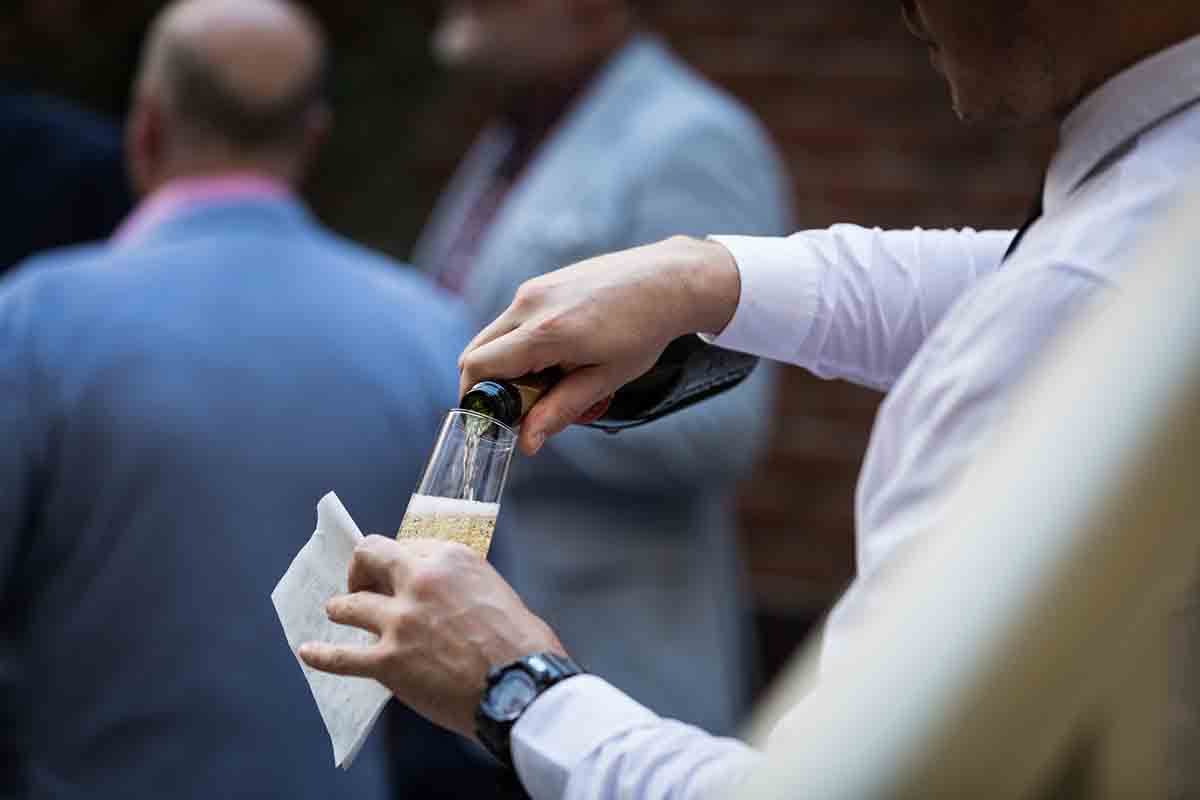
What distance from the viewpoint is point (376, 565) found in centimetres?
98

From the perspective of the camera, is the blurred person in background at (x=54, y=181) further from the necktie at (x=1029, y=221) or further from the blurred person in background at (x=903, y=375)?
the necktie at (x=1029, y=221)

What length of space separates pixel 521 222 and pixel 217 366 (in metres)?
0.84

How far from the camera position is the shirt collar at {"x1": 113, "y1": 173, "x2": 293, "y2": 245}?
2.35m

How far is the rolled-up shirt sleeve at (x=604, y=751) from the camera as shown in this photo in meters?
0.95

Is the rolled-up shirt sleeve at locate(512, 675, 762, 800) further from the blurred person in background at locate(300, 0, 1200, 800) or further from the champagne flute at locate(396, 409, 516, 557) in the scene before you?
the champagne flute at locate(396, 409, 516, 557)

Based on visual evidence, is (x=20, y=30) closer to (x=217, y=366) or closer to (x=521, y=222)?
(x=521, y=222)

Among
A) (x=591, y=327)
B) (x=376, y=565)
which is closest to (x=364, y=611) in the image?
(x=376, y=565)

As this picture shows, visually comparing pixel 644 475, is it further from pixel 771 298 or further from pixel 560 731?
pixel 560 731

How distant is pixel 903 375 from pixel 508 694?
31 centimetres

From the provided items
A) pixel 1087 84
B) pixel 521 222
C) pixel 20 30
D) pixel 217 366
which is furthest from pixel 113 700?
A: pixel 20 30

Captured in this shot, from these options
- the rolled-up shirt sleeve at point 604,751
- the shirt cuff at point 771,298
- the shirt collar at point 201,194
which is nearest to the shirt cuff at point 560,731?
the rolled-up shirt sleeve at point 604,751

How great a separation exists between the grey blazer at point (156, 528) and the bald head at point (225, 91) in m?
0.35

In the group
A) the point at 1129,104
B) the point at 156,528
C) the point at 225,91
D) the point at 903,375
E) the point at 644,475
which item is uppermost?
the point at 1129,104

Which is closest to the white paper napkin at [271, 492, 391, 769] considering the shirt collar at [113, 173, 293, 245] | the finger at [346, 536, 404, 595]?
the finger at [346, 536, 404, 595]
